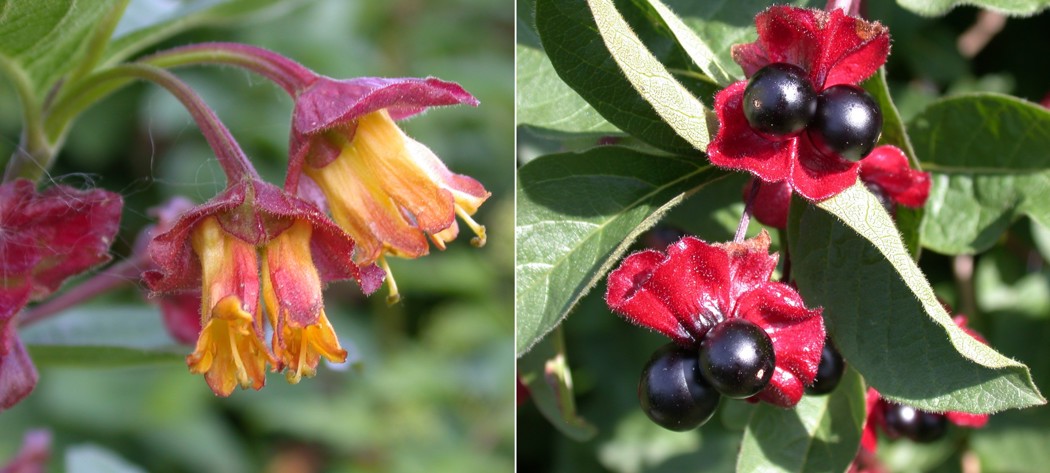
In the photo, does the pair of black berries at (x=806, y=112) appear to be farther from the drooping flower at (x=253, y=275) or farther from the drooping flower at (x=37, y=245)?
the drooping flower at (x=37, y=245)

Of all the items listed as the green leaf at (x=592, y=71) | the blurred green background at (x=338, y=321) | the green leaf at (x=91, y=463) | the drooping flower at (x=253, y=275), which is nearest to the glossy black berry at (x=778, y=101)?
the green leaf at (x=592, y=71)

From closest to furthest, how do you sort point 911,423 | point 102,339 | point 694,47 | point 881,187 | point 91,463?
point 694,47 < point 881,187 < point 911,423 < point 102,339 < point 91,463

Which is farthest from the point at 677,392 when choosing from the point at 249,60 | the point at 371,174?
the point at 249,60

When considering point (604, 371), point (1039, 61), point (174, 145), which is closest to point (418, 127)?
point (174, 145)

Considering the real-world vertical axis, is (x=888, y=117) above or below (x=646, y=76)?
below

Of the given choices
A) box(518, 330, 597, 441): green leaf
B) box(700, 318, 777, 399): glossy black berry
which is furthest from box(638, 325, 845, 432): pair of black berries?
box(518, 330, 597, 441): green leaf

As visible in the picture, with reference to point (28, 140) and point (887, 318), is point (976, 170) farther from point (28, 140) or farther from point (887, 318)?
point (28, 140)

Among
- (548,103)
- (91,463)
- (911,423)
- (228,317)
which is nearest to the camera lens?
(228,317)

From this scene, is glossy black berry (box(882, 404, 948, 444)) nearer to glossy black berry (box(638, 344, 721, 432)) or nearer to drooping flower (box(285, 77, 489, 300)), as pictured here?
glossy black berry (box(638, 344, 721, 432))
